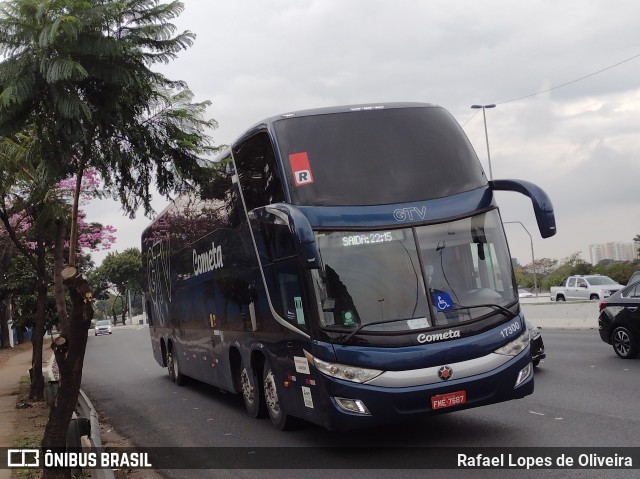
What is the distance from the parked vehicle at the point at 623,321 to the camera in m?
14.2

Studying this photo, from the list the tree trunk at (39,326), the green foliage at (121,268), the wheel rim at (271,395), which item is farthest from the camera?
the green foliage at (121,268)

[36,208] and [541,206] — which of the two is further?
[36,208]

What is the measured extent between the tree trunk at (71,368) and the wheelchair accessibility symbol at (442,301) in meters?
3.59

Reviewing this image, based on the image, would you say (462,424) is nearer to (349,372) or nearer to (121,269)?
(349,372)

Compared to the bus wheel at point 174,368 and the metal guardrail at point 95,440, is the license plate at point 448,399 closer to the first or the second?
the metal guardrail at point 95,440

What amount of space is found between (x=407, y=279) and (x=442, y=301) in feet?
1.47

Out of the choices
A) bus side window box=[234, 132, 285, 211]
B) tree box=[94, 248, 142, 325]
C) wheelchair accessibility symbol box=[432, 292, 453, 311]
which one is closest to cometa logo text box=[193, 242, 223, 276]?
bus side window box=[234, 132, 285, 211]

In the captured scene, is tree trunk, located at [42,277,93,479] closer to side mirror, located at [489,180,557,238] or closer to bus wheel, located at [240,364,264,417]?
bus wheel, located at [240,364,264,417]

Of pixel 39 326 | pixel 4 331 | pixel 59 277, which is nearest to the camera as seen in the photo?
pixel 59 277

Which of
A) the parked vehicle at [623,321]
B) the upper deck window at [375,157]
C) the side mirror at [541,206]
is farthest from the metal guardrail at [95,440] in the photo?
the parked vehicle at [623,321]

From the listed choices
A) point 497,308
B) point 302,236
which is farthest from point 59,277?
point 497,308

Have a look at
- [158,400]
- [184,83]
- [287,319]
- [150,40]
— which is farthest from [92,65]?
[158,400]

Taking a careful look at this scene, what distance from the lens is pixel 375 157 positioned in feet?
28.2

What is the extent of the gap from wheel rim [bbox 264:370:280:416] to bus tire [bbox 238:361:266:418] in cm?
36
